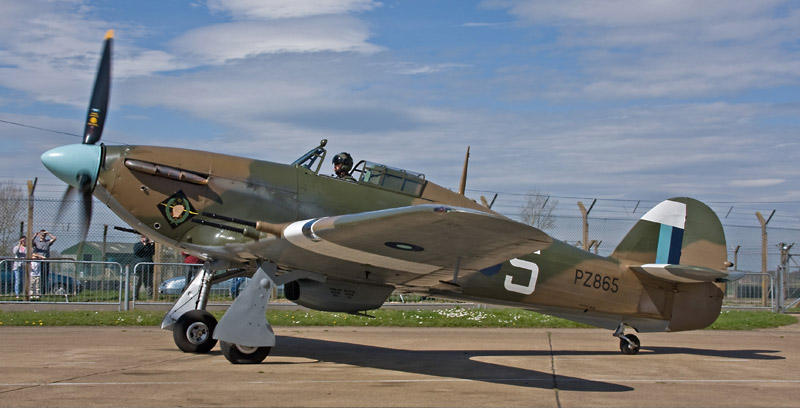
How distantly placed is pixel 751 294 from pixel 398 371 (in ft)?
47.5

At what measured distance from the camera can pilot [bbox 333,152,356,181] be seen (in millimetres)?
9461

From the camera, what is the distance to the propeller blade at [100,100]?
8.97 metres

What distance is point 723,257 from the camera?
36.5ft

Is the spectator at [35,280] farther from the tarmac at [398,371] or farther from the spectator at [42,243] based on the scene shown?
the tarmac at [398,371]

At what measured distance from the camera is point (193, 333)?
9742 millimetres

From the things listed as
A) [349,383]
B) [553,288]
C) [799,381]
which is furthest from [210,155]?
[799,381]

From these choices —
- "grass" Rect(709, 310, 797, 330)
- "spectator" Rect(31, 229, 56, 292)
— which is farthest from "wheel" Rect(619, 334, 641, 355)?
"spectator" Rect(31, 229, 56, 292)

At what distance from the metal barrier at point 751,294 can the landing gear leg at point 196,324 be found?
14.1 meters

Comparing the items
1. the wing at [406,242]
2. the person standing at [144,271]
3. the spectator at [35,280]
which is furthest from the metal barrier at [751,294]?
the spectator at [35,280]

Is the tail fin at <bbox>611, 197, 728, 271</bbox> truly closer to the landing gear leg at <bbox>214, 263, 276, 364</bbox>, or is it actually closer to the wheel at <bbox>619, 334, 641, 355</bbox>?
the wheel at <bbox>619, 334, 641, 355</bbox>

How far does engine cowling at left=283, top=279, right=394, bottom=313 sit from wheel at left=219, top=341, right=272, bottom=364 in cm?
85

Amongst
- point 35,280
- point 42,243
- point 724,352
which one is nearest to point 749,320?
point 724,352

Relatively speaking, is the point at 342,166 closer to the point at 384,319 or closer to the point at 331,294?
the point at 331,294

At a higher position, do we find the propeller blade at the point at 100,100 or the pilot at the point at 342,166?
the propeller blade at the point at 100,100
